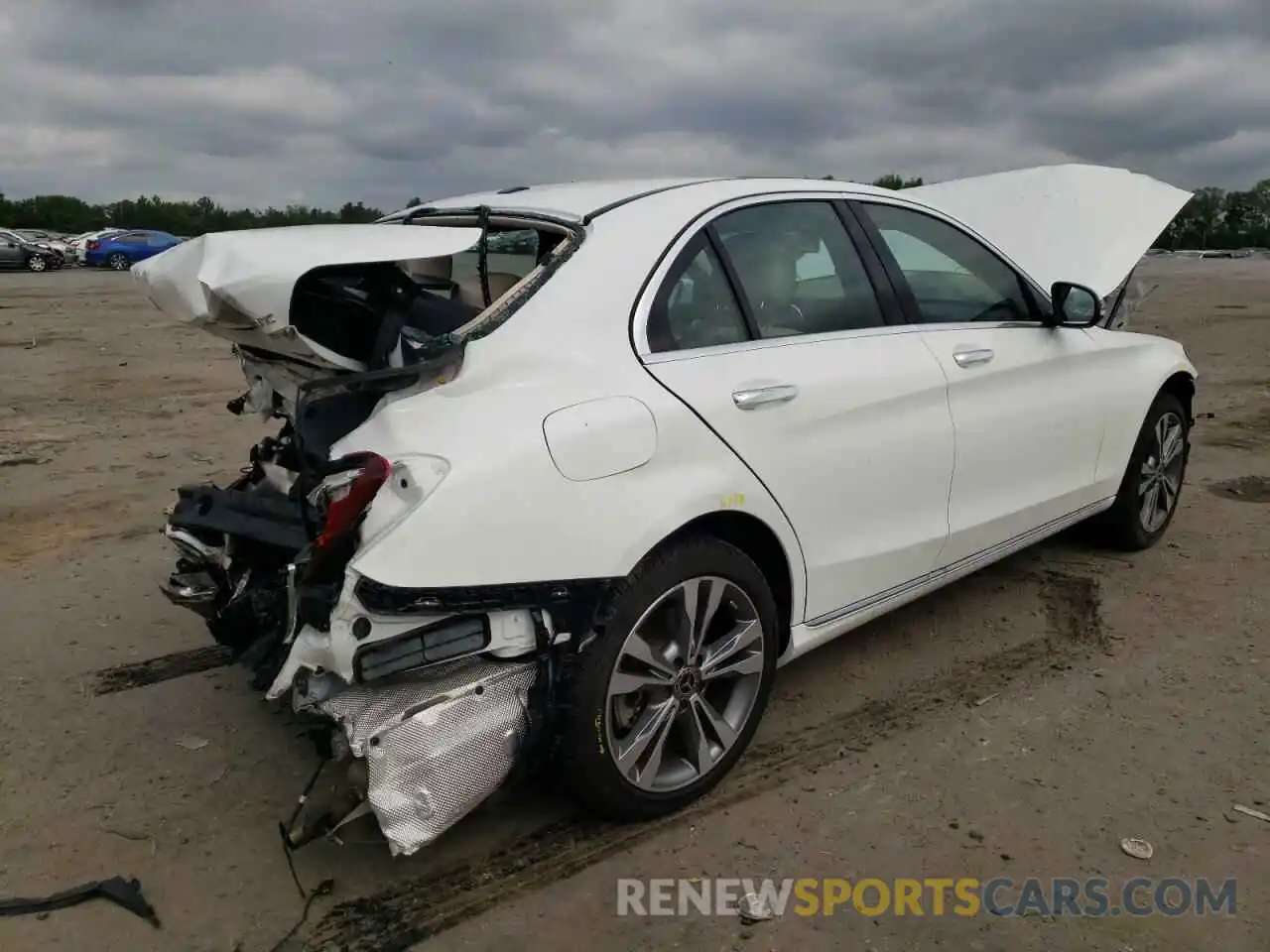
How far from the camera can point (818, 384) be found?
3139 millimetres

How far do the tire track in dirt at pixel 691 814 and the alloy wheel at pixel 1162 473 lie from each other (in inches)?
33.7

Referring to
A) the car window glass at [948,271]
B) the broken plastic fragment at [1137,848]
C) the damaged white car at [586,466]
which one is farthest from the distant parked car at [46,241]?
the broken plastic fragment at [1137,848]

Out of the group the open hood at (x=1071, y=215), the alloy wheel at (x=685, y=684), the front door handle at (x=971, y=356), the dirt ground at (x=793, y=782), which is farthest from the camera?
the open hood at (x=1071, y=215)

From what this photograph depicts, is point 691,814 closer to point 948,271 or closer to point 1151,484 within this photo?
point 948,271

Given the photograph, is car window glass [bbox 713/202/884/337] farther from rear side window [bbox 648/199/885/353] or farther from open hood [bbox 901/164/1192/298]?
open hood [bbox 901/164/1192/298]

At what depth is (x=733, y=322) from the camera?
121 inches

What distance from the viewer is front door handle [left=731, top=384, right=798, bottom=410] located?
2.92 meters

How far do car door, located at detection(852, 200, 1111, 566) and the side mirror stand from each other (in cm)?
6

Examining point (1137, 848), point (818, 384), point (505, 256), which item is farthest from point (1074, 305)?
point (505, 256)

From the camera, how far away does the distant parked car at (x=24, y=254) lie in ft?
105

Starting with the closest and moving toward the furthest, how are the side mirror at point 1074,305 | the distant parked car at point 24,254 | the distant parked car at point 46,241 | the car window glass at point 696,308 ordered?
the car window glass at point 696,308, the side mirror at point 1074,305, the distant parked car at point 24,254, the distant parked car at point 46,241

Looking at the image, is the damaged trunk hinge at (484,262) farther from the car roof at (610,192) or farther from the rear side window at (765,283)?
the rear side window at (765,283)

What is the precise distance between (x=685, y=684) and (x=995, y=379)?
1.78m

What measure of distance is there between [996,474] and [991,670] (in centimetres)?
74
